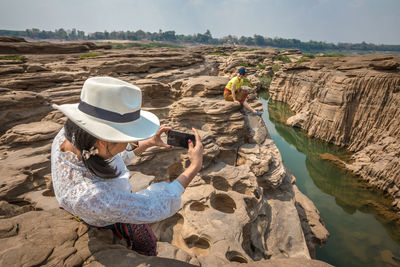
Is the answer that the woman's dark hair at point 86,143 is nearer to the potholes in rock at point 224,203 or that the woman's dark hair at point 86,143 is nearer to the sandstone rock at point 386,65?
the potholes in rock at point 224,203

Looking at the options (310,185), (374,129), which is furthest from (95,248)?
(374,129)

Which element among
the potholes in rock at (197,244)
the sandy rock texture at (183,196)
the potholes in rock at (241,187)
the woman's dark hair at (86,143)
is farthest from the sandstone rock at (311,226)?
the woman's dark hair at (86,143)

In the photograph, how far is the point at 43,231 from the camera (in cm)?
185

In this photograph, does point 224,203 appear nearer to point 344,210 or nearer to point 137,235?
point 137,235

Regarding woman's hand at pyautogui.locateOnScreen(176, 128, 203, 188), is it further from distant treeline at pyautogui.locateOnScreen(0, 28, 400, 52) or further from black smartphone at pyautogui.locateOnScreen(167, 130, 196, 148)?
distant treeline at pyautogui.locateOnScreen(0, 28, 400, 52)

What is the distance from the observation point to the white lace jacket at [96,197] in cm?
130

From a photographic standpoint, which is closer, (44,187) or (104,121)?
(104,121)

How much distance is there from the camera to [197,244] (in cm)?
400

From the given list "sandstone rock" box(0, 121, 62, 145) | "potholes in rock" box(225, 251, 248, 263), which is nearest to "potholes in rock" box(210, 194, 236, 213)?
"potholes in rock" box(225, 251, 248, 263)

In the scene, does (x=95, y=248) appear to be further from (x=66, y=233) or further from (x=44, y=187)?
(x=44, y=187)

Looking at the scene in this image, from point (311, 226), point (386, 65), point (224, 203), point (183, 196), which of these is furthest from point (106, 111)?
point (386, 65)

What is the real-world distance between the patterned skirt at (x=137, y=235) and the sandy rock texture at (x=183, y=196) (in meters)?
0.08

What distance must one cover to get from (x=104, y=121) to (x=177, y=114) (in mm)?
6408

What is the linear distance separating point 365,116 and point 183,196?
1304 centimetres
